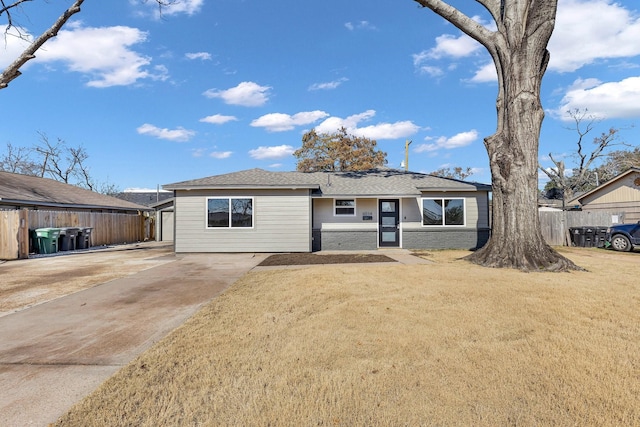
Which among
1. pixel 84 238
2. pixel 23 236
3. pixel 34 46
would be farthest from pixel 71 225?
pixel 34 46

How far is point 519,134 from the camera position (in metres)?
9.66

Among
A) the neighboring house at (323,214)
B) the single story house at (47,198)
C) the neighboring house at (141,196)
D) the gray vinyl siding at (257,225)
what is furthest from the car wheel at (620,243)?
the neighboring house at (141,196)

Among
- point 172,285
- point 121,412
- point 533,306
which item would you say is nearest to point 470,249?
point 533,306

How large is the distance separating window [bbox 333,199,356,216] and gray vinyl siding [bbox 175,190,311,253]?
1.36m

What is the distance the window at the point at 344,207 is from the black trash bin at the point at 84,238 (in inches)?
491

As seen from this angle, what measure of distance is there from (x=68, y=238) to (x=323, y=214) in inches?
464

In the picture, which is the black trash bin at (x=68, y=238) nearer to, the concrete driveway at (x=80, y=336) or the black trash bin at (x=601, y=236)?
the concrete driveway at (x=80, y=336)

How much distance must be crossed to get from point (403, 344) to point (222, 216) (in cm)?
1106

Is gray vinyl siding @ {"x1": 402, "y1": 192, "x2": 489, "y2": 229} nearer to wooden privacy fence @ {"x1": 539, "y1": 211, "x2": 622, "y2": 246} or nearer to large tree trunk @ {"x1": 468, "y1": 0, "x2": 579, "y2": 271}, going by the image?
large tree trunk @ {"x1": 468, "y1": 0, "x2": 579, "y2": 271}

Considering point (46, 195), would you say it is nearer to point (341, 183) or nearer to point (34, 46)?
point (34, 46)

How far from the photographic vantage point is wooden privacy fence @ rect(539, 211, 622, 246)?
1644 centimetres

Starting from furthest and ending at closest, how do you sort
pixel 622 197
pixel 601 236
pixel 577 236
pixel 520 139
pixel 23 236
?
1. pixel 622 197
2. pixel 577 236
3. pixel 601 236
4. pixel 23 236
5. pixel 520 139

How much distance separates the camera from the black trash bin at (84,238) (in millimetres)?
16516

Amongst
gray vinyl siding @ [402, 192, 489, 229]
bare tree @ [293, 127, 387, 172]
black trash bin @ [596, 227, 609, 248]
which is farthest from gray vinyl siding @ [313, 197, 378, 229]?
bare tree @ [293, 127, 387, 172]
